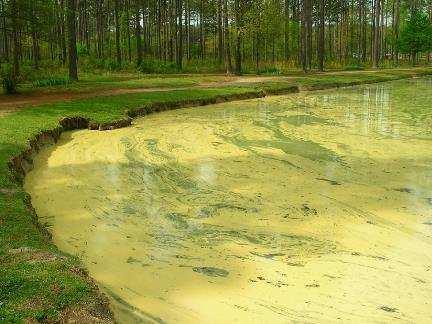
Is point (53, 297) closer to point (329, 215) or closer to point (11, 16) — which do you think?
point (329, 215)

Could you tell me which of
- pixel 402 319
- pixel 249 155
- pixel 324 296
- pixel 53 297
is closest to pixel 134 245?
pixel 53 297

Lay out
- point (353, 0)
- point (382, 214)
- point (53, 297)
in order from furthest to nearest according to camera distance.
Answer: point (353, 0) → point (382, 214) → point (53, 297)

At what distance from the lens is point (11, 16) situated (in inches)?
803

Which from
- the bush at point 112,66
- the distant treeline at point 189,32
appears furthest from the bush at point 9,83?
the bush at point 112,66

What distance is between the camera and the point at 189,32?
51562 mm

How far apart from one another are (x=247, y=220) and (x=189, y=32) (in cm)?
4672

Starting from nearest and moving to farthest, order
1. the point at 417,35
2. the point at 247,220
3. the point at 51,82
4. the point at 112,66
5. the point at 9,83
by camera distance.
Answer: the point at 247,220, the point at 9,83, the point at 51,82, the point at 112,66, the point at 417,35

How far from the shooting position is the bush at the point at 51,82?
2291cm

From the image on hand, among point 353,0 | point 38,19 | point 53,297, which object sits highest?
point 353,0

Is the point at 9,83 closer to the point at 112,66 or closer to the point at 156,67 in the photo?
the point at 112,66

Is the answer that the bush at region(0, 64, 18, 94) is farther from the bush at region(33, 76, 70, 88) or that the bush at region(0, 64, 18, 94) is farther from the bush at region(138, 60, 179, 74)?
the bush at region(138, 60, 179, 74)

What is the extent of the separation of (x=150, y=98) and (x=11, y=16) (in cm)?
671

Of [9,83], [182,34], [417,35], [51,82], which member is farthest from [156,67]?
[417,35]

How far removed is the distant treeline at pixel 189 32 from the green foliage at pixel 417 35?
94mm
